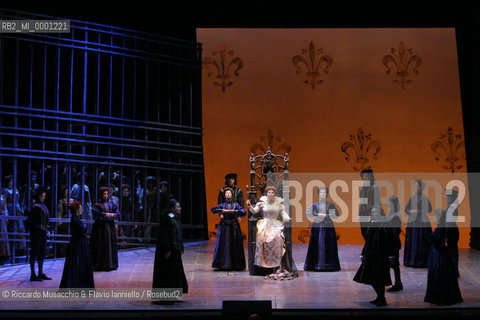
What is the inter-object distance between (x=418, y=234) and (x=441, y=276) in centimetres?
231

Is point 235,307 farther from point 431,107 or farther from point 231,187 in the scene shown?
point 431,107

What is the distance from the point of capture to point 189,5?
9203mm

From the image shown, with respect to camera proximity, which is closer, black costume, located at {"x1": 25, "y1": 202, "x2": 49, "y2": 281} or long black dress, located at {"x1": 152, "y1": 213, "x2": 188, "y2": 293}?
long black dress, located at {"x1": 152, "y1": 213, "x2": 188, "y2": 293}

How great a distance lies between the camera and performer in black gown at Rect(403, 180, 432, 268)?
809 centimetres

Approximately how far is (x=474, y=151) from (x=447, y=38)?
72.7 inches

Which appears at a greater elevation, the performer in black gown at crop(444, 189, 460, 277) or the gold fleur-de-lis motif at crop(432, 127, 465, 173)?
the gold fleur-de-lis motif at crop(432, 127, 465, 173)

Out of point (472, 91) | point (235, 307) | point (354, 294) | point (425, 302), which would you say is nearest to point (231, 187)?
point (354, 294)

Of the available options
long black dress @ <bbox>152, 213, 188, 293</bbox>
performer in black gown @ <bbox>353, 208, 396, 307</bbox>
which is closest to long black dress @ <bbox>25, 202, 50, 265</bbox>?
long black dress @ <bbox>152, 213, 188, 293</bbox>

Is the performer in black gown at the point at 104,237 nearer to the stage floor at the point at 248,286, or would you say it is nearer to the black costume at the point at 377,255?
the stage floor at the point at 248,286

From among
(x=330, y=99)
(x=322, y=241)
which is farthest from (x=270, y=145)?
(x=322, y=241)

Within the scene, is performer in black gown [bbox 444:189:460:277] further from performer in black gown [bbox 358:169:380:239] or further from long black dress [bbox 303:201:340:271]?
long black dress [bbox 303:201:340:271]

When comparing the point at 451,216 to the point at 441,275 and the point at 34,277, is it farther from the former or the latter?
the point at 34,277

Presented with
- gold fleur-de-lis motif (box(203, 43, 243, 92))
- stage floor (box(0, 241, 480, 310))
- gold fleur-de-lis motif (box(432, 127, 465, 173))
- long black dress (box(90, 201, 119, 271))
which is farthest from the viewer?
gold fleur-de-lis motif (box(203, 43, 243, 92))

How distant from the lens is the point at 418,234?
8.16 metres
